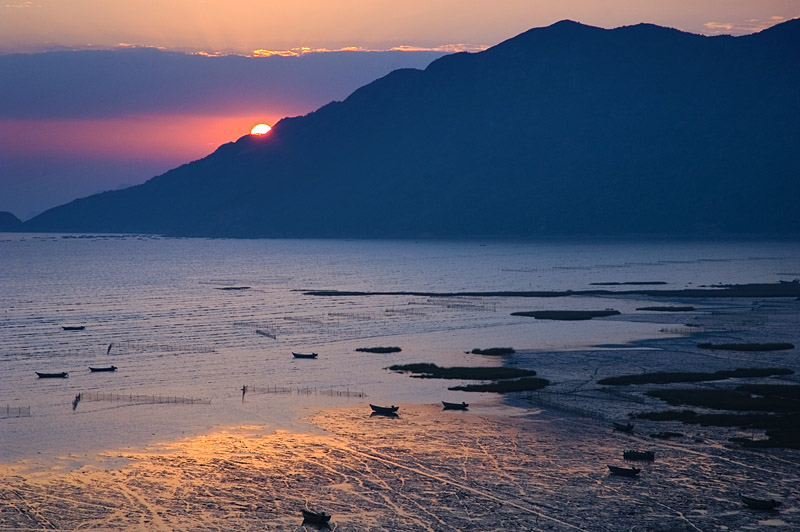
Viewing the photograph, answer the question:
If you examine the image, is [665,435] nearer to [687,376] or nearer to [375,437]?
[375,437]

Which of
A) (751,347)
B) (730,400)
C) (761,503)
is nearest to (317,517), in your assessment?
(761,503)

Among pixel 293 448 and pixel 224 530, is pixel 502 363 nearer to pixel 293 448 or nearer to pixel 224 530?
pixel 293 448

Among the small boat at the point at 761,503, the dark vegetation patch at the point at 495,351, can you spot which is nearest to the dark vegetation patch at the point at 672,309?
the dark vegetation patch at the point at 495,351

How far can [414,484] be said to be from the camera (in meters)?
50.0

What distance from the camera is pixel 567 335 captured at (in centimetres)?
11025

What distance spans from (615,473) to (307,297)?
11967 cm

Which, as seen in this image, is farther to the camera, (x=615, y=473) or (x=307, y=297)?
(x=307, y=297)

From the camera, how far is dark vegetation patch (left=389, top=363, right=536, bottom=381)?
8131 centimetres

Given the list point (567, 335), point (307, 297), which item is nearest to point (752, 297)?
point (567, 335)

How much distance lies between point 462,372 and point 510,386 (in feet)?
26.3

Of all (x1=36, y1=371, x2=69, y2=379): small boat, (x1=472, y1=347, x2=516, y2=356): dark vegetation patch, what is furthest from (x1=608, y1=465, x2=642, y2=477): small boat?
(x1=36, y1=371, x2=69, y2=379): small boat

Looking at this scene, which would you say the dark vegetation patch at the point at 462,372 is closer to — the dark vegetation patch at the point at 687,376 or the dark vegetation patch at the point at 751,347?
the dark vegetation patch at the point at 687,376

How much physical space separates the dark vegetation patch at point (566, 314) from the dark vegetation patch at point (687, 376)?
46740 mm

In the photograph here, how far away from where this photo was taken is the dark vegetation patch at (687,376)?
77125 millimetres
